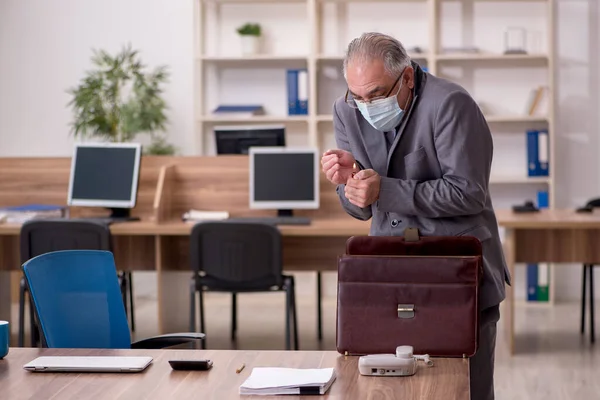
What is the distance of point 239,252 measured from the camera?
4.50 m

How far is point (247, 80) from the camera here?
6.81m

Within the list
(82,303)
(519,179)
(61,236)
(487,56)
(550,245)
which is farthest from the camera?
A: (519,179)

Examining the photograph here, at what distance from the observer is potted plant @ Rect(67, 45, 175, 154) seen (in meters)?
6.35

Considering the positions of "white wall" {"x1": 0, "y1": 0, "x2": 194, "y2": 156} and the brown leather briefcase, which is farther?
"white wall" {"x1": 0, "y1": 0, "x2": 194, "y2": 156}

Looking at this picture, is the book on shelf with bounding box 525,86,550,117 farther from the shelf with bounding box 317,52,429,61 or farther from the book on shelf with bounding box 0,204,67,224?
the book on shelf with bounding box 0,204,67,224

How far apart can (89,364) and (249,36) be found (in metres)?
4.67

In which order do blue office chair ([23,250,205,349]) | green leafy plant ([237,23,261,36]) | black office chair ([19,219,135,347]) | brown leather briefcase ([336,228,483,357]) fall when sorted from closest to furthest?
brown leather briefcase ([336,228,483,357]) < blue office chair ([23,250,205,349]) < black office chair ([19,219,135,347]) < green leafy plant ([237,23,261,36])

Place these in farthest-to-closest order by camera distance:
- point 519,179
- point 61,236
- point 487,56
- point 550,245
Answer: point 519,179 → point 487,56 → point 550,245 → point 61,236

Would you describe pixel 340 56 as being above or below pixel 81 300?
above

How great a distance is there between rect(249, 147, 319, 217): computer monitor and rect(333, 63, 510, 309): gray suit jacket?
2655 mm

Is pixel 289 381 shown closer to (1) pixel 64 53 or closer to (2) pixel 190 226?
(2) pixel 190 226

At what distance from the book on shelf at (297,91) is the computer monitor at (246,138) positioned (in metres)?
1.23

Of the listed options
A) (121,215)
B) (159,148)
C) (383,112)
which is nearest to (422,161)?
(383,112)

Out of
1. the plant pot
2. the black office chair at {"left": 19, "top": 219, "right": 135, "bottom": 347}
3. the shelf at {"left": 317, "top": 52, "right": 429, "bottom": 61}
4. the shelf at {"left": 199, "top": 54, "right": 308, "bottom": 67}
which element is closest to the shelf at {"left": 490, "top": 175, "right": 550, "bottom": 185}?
the shelf at {"left": 317, "top": 52, "right": 429, "bottom": 61}
